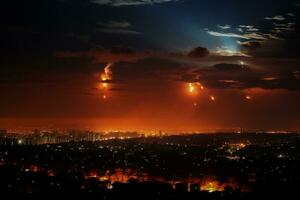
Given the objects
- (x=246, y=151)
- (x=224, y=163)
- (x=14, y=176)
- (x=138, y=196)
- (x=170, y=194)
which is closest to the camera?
(x=138, y=196)

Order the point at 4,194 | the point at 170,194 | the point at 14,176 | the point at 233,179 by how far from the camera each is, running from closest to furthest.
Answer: the point at 4,194
the point at 170,194
the point at 14,176
the point at 233,179

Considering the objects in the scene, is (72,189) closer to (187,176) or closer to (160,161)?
(187,176)

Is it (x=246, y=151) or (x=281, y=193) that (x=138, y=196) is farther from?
(x=246, y=151)

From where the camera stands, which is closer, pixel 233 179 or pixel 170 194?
pixel 170 194

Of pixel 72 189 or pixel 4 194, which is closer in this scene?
pixel 4 194

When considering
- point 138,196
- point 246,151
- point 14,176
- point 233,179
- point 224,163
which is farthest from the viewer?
point 246,151

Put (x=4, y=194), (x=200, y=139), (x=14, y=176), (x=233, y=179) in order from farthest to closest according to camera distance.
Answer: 1. (x=200, y=139)
2. (x=233, y=179)
3. (x=14, y=176)
4. (x=4, y=194)

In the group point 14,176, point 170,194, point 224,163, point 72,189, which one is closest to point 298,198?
point 170,194

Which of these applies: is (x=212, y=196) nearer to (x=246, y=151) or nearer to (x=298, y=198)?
(x=298, y=198)

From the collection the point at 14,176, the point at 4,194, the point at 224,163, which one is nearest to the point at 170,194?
the point at 4,194
